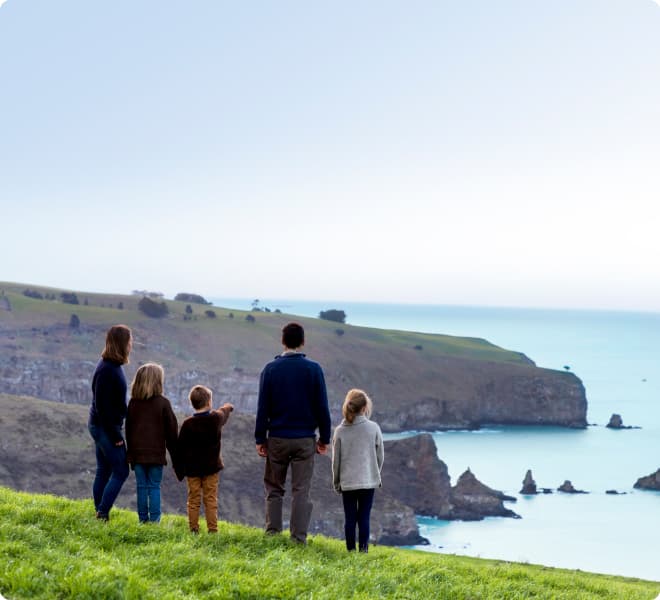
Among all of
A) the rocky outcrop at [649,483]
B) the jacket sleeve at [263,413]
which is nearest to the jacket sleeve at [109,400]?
the jacket sleeve at [263,413]

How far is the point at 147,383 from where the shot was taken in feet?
30.3

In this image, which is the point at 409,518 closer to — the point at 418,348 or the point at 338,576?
the point at 338,576

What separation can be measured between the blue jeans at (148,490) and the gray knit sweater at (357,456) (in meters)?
2.20

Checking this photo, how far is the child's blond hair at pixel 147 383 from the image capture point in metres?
9.26

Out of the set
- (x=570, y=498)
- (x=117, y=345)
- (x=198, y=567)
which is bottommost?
(x=570, y=498)

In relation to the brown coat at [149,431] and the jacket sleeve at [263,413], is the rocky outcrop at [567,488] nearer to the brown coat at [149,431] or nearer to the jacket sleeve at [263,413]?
the jacket sleeve at [263,413]

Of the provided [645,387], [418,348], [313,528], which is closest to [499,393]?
[418,348]

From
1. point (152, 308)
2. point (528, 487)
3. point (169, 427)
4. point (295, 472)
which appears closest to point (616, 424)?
point (528, 487)

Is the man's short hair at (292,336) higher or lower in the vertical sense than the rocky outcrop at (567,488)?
higher

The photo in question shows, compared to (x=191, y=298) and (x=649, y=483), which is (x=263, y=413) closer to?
(x=649, y=483)

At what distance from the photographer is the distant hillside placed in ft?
357

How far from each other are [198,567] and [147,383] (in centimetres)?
235

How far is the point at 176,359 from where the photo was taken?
114 meters

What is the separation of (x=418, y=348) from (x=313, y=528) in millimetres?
94122
